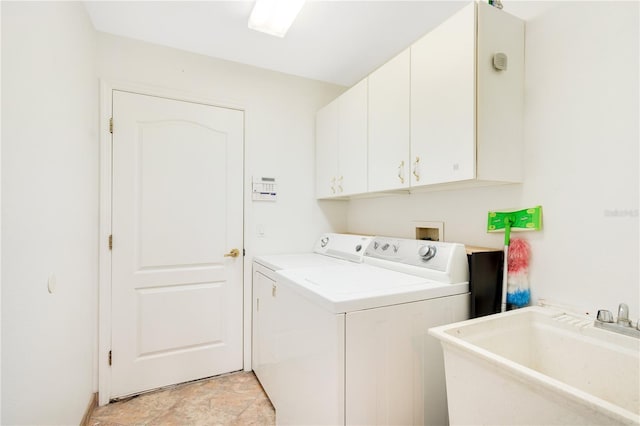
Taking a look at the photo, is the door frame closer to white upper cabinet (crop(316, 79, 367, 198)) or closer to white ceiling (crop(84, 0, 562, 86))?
white ceiling (crop(84, 0, 562, 86))

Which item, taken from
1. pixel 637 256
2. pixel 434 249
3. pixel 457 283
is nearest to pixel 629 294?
pixel 637 256

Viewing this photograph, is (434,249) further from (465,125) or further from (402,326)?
(465,125)

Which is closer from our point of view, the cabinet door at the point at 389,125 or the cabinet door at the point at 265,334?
the cabinet door at the point at 389,125

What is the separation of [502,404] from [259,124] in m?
2.27

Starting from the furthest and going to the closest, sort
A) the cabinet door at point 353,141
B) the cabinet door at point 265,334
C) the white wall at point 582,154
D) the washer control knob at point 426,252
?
the cabinet door at point 353,141, the cabinet door at point 265,334, the washer control knob at point 426,252, the white wall at point 582,154

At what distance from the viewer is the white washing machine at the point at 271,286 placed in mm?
1811

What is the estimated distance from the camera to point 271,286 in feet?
6.11

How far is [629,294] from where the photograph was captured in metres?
1.08

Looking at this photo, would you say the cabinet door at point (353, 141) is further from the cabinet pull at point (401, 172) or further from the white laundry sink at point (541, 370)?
the white laundry sink at point (541, 370)

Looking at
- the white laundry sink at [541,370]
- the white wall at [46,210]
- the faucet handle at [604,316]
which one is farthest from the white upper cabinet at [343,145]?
the white wall at [46,210]

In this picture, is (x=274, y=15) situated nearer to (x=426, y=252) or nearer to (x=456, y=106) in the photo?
(x=456, y=106)

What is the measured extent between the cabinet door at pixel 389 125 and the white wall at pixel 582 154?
0.54 meters

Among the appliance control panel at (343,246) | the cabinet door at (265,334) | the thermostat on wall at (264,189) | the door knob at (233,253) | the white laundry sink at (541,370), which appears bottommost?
the cabinet door at (265,334)

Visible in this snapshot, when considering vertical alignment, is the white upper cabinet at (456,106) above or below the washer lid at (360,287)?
above
